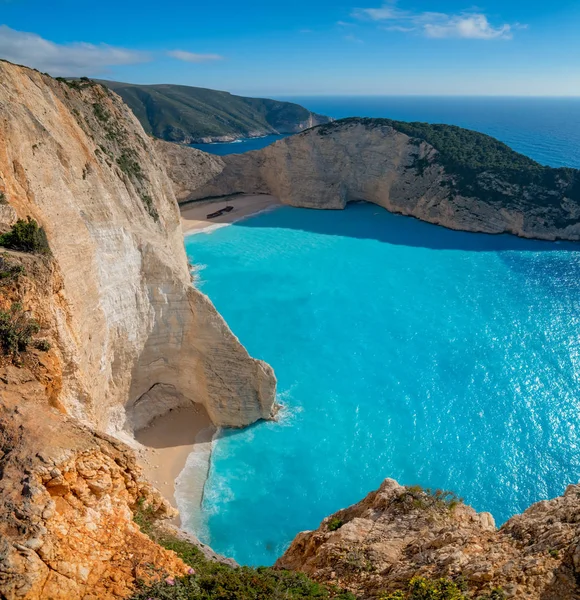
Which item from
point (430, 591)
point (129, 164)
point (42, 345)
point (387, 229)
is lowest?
point (430, 591)

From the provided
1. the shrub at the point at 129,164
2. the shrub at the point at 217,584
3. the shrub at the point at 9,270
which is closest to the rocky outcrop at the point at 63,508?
the shrub at the point at 217,584

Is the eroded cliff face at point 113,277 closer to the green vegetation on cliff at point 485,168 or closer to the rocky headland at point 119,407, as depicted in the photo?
the rocky headland at point 119,407

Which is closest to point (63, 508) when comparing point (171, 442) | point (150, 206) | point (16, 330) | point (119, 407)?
point (16, 330)

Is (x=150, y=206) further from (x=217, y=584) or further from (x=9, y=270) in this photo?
(x=217, y=584)

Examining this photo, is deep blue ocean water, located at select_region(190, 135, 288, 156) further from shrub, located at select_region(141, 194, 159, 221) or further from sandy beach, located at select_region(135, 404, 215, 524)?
sandy beach, located at select_region(135, 404, 215, 524)

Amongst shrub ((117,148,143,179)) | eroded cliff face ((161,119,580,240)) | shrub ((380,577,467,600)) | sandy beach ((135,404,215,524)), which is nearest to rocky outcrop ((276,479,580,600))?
shrub ((380,577,467,600))
